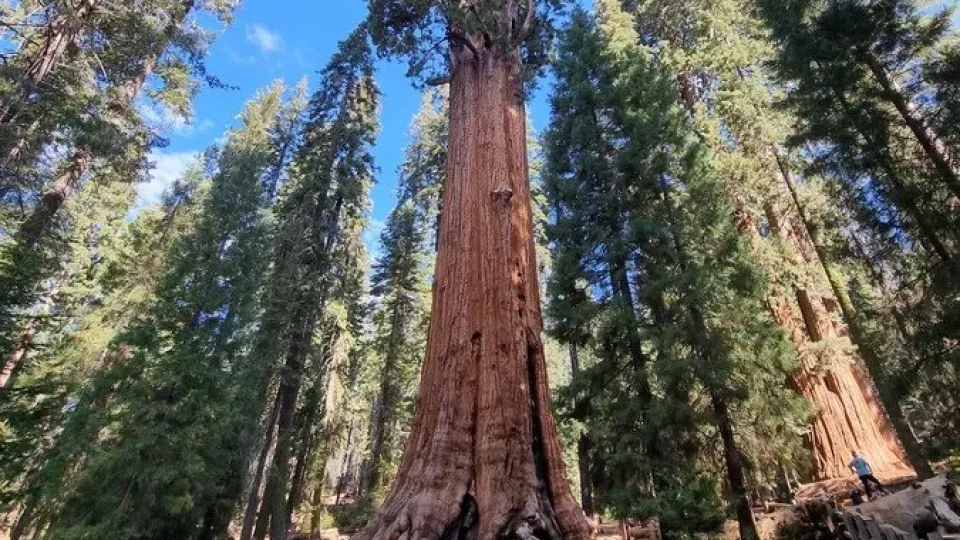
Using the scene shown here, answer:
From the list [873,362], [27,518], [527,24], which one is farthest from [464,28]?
[27,518]

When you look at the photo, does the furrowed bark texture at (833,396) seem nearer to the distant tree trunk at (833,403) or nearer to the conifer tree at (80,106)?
the distant tree trunk at (833,403)

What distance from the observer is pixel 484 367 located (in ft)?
13.0

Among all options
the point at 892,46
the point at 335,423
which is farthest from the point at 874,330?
the point at 335,423

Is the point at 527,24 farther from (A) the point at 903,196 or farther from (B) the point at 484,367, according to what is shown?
(A) the point at 903,196

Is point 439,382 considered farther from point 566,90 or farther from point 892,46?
point 566,90

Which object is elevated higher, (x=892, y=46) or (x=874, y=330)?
(x=892, y=46)

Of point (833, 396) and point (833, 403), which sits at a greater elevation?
point (833, 396)

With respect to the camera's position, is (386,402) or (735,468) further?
(386,402)

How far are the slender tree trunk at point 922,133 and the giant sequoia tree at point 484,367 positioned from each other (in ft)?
27.0

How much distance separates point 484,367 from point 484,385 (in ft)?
0.48

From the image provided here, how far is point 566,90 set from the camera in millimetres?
15070

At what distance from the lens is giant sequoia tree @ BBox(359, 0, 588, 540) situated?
3.38 m

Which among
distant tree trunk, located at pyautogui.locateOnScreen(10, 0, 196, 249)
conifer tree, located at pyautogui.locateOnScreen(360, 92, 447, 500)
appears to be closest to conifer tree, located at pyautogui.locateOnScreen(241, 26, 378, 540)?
conifer tree, located at pyautogui.locateOnScreen(360, 92, 447, 500)

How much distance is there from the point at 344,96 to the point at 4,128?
11614 mm
